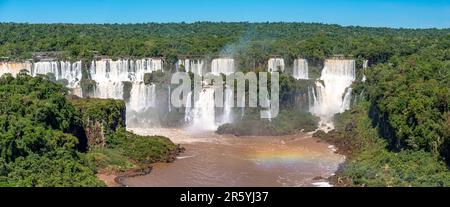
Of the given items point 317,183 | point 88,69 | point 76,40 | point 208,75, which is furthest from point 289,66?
point 317,183

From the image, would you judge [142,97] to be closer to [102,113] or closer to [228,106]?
[228,106]


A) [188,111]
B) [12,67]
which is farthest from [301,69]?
[12,67]

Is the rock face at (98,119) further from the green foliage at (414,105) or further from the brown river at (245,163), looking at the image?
the green foliage at (414,105)

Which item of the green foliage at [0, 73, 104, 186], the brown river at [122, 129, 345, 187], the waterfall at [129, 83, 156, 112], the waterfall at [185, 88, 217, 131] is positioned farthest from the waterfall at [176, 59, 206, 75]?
the green foliage at [0, 73, 104, 186]

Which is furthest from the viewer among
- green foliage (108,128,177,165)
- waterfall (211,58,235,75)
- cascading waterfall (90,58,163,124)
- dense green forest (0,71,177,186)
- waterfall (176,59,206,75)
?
waterfall (176,59,206,75)

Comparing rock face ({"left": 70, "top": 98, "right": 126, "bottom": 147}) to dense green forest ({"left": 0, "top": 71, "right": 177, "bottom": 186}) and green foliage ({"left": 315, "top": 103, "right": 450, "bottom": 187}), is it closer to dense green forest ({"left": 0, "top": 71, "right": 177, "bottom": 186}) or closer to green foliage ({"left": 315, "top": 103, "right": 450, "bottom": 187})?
dense green forest ({"left": 0, "top": 71, "right": 177, "bottom": 186})
